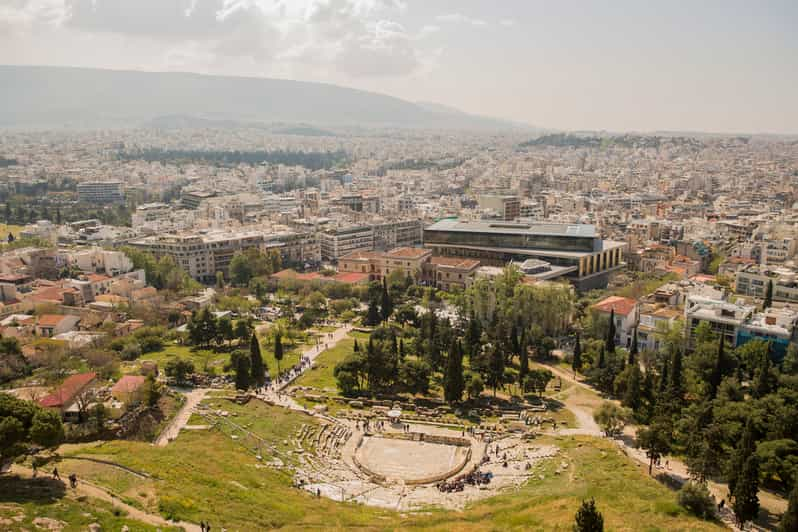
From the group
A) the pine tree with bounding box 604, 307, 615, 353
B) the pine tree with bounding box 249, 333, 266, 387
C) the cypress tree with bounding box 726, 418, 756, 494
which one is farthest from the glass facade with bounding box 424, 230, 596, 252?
the cypress tree with bounding box 726, 418, 756, 494

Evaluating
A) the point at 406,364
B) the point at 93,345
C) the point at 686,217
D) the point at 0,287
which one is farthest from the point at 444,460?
the point at 686,217

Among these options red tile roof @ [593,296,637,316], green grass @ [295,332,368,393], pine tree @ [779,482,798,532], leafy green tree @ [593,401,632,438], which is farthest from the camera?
red tile roof @ [593,296,637,316]

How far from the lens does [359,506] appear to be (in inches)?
965

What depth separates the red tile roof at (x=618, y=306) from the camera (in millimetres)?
45969

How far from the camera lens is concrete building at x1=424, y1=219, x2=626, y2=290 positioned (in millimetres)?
62094

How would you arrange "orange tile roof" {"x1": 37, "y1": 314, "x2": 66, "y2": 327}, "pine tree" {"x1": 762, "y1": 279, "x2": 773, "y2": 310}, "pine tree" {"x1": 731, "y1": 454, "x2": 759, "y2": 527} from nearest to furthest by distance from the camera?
"pine tree" {"x1": 731, "y1": 454, "x2": 759, "y2": 527}
"orange tile roof" {"x1": 37, "y1": 314, "x2": 66, "y2": 327}
"pine tree" {"x1": 762, "y1": 279, "x2": 773, "y2": 310}

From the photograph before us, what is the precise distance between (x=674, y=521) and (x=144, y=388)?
2453 cm

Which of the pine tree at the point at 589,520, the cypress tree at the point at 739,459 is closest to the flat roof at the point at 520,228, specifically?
the cypress tree at the point at 739,459

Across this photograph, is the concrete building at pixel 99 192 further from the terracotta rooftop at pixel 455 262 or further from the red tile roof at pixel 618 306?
the red tile roof at pixel 618 306

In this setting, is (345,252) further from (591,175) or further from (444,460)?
(591,175)

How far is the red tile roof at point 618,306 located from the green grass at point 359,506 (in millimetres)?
18251

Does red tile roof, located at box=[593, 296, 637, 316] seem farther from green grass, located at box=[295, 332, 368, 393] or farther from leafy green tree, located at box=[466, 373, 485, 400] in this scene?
green grass, located at box=[295, 332, 368, 393]

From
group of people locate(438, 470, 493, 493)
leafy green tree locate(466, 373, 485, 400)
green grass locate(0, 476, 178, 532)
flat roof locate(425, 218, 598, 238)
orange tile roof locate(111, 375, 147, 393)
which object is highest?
flat roof locate(425, 218, 598, 238)

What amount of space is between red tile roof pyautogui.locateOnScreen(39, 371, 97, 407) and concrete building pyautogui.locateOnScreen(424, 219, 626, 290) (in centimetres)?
4121
